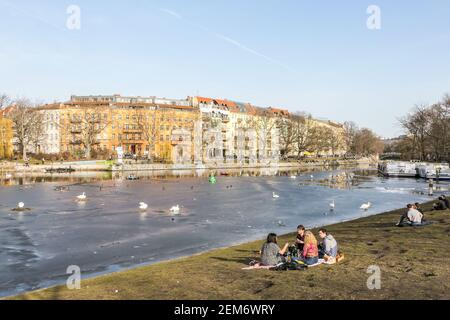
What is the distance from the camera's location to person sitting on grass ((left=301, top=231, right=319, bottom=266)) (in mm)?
17922

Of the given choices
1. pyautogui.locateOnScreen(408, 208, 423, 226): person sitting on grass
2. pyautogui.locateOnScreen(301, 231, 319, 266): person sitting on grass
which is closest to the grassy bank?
pyautogui.locateOnScreen(301, 231, 319, 266): person sitting on grass

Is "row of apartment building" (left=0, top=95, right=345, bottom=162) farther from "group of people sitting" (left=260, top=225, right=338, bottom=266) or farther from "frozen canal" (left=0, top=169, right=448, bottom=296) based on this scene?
"group of people sitting" (left=260, top=225, right=338, bottom=266)

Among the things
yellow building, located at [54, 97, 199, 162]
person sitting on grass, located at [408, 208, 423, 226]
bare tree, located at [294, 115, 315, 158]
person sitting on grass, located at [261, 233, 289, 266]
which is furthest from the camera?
bare tree, located at [294, 115, 315, 158]

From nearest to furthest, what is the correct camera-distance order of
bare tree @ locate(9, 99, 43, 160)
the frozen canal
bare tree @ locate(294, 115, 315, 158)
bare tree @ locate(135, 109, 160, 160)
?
the frozen canal
bare tree @ locate(9, 99, 43, 160)
bare tree @ locate(135, 109, 160, 160)
bare tree @ locate(294, 115, 315, 158)

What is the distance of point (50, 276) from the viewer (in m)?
19.5

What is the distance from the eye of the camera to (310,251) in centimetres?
1805

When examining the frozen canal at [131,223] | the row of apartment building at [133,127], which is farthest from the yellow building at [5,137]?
the frozen canal at [131,223]

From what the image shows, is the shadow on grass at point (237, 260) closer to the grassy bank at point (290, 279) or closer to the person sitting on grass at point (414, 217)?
the grassy bank at point (290, 279)

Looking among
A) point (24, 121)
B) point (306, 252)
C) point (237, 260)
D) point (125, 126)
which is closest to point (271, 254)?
point (306, 252)

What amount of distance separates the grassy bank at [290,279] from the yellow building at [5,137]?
403 feet

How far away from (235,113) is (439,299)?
188m

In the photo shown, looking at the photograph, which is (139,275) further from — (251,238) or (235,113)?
(235,113)

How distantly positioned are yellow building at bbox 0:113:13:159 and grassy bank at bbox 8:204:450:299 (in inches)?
4833

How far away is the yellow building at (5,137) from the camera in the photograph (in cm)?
12905
